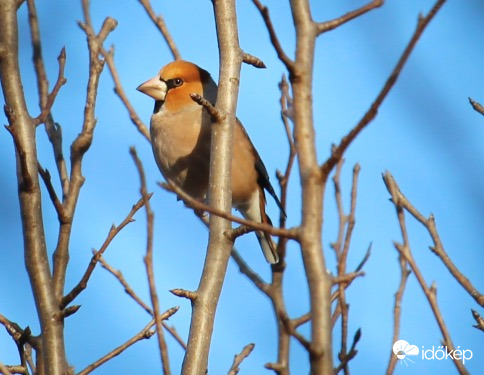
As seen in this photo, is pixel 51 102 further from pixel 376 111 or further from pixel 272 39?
pixel 376 111

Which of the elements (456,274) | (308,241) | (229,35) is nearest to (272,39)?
(308,241)

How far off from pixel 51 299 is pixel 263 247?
94.7 inches

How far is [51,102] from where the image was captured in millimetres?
2975

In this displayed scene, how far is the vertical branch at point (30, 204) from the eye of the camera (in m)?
2.57

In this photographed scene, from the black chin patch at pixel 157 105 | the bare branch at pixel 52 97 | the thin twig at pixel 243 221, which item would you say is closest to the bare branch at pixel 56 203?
the bare branch at pixel 52 97

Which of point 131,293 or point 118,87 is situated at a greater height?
point 118,87

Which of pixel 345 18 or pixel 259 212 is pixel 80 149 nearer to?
pixel 345 18

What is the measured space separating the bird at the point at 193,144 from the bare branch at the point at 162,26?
93 centimetres

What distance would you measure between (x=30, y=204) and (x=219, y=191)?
63 centimetres

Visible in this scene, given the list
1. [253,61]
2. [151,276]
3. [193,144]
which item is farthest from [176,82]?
[151,276]

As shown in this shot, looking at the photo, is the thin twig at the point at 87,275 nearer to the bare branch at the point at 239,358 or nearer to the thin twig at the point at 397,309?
the bare branch at the point at 239,358

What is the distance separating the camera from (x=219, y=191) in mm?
2623

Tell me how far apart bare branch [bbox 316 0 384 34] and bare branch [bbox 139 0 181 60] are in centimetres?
157

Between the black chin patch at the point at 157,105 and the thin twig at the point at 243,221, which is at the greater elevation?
the black chin patch at the point at 157,105
